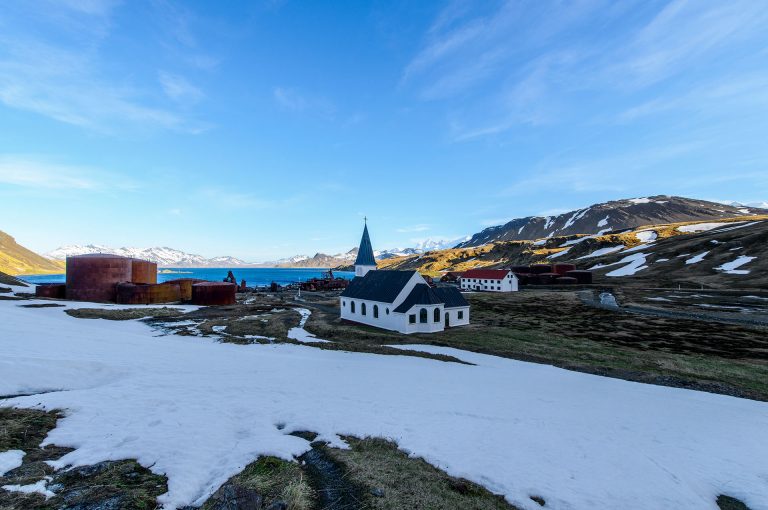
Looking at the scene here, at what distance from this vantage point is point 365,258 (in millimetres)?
Answer: 54844

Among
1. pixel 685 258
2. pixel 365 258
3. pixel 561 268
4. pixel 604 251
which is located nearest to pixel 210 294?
pixel 365 258

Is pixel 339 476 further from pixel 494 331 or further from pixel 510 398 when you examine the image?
pixel 494 331

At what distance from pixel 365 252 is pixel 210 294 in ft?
80.1

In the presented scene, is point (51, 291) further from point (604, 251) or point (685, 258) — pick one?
point (604, 251)

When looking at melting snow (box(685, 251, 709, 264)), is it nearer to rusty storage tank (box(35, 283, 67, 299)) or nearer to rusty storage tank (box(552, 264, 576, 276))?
rusty storage tank (box(552, 264, 576, 276))

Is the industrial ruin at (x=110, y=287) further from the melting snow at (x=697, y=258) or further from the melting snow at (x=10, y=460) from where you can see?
the melting snow at (x=697, y=258)

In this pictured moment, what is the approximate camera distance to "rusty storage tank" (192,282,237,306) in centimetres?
5081

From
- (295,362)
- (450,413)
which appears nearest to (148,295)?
(295,362)

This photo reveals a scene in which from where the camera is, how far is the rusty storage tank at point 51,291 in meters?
44.8

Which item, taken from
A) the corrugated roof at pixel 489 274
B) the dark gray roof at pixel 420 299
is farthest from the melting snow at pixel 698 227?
the dark gray roof at pixel 420 299

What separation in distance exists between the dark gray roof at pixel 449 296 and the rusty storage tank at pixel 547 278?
200ft

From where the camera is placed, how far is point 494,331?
34.9m

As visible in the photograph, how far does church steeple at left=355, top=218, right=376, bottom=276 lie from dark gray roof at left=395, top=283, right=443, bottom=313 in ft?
57.5

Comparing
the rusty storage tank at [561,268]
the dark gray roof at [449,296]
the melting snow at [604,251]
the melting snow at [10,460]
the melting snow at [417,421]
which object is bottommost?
the melting snow at [417,421]
